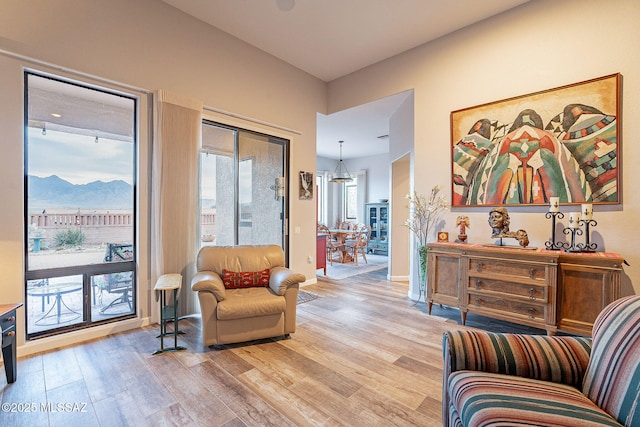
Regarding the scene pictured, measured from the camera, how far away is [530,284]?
9.17 feet

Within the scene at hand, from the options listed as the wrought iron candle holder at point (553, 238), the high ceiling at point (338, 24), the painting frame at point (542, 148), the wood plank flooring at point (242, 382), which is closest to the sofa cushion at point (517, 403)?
the wood plank flooring at point (242, 382)

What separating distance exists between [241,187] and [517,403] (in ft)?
12.6

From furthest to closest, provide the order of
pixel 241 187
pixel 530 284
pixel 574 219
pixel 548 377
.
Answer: pixel 241 187
pixel 530 284
pixel 574 219
pixel 548 377

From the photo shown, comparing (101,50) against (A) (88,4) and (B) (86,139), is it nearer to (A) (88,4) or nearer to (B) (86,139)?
(A) (88,4)

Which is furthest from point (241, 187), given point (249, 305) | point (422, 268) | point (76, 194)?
point (422, 268)

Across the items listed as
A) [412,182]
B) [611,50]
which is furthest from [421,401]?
[611,50]

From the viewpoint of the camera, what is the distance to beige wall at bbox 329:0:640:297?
2680 millimetres

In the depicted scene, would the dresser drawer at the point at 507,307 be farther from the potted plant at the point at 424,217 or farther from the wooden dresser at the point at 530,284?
the potted plant at the point at 424,217

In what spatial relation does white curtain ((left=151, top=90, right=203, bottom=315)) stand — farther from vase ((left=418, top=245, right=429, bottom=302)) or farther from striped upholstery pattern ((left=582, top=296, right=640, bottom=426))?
striped upholstery pattern ((left=582, top=296, right=640, bottom=426))

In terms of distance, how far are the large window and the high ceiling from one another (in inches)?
63.3

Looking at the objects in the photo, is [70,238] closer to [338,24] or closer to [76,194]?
[76,194]

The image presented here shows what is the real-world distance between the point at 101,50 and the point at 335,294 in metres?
4.16

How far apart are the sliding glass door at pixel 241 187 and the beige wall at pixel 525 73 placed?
2072 millimetres

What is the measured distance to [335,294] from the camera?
14.7 feet
